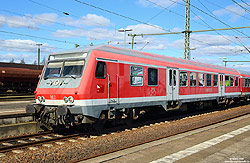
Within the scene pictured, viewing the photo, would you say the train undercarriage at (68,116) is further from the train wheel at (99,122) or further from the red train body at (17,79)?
the red train body at (17,79)

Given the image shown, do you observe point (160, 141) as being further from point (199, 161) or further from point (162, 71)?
point (162, 71)

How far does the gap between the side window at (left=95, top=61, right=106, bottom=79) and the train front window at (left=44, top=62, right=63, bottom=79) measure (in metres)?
1.59

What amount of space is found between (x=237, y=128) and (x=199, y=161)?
5683 mm

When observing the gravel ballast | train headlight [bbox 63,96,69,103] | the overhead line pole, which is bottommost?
the gravel ballast

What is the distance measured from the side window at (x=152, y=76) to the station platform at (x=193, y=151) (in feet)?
9.95

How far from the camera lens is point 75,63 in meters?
9.44

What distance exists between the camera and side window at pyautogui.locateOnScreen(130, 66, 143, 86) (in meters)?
10.8

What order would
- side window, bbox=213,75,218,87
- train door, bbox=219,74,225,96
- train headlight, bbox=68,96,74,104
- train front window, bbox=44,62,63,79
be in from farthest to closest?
1. train door, bbox=219,74,225,96
2. side window, bbox=213,75,218,87
3. train front window, bbox=44,62,63,79
4. train headlight, bbox=68,96,74,104

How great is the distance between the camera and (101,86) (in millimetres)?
9266

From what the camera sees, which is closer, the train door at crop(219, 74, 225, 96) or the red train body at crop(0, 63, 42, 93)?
the train door at crop(219, 74, 225, 96)

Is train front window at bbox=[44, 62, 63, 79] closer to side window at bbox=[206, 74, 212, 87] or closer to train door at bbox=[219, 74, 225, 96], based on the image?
side window at bbox=[206, 74, 212, 87]

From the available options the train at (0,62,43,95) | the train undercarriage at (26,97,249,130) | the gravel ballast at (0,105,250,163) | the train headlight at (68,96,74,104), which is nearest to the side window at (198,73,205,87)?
the train undercarriage at (26,97,249,130)

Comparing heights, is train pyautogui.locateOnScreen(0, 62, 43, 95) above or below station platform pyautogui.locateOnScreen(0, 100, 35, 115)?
above

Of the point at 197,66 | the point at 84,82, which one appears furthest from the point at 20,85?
the point at 84,82
